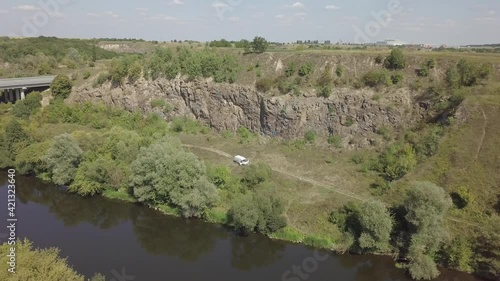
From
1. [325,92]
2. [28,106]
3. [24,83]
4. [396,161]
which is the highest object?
[325,92]

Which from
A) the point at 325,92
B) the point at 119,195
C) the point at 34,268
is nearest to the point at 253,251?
the point at 119,195

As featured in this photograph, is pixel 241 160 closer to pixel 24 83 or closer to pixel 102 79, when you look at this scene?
pixel 102 79

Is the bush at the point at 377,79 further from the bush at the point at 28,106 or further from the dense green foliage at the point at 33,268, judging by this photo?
the bush at the point at 28,106

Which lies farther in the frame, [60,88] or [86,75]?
[86,75]

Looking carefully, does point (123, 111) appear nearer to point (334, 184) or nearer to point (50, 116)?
point (50, 116)

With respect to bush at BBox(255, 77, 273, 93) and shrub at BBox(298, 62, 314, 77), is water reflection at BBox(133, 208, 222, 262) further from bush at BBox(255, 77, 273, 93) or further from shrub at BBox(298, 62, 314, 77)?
shrub at BBox(298, 62, 314, 77)

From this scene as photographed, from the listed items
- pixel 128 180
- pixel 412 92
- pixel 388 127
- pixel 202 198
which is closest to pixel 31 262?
pixel 202 198
